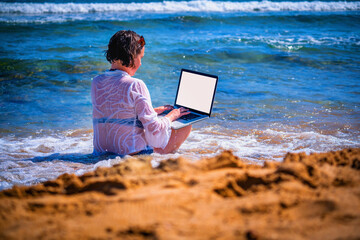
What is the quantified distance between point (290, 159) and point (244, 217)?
1.17 m

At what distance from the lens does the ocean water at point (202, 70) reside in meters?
4.69

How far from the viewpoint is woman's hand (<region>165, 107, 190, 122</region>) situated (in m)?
3.88

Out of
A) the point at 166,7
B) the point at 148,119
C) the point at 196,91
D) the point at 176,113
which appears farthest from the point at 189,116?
the point at 166,7

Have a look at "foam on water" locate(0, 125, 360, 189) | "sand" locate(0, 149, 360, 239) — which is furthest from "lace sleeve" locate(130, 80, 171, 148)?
"sand" locate(0, 149, 360, 239)

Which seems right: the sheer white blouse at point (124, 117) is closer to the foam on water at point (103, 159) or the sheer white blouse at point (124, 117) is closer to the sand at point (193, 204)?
the foam on water at point (103, 159)

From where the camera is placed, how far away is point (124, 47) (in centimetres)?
345

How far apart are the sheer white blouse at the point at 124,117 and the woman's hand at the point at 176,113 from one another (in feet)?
0.40

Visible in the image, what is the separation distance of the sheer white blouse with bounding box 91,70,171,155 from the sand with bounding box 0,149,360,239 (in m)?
1.07

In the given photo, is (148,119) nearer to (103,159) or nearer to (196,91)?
(103,159)

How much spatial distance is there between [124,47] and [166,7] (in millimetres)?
21809

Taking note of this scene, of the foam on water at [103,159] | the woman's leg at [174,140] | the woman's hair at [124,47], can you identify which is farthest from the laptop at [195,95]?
the woman's hair at [124,47]

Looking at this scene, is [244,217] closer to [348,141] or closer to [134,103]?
[134,103]

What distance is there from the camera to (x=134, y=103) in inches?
136

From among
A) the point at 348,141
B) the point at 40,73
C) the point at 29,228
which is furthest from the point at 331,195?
the point at 40,73
